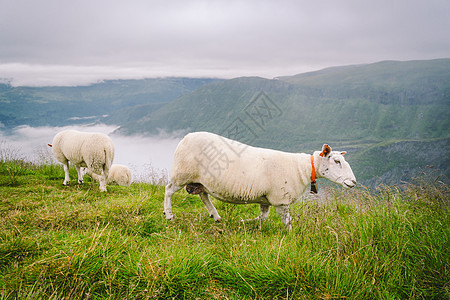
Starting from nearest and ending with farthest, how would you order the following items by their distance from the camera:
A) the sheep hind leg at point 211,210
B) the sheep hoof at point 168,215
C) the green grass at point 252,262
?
the green grass at point 252,262, the sheep hoof at point 168,215, the sheep hind leg at point 211,210

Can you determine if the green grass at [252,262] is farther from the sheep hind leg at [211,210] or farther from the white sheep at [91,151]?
the white sheep at [91,151]

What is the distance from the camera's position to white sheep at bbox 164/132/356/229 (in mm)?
5031

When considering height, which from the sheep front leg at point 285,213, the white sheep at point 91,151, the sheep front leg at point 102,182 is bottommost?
the sheep front leg at point 102,182

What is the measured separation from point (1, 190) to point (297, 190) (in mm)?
7333

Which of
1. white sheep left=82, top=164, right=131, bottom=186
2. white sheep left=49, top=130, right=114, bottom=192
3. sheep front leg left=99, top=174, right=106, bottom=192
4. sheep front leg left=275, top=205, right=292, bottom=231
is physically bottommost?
white sheep left=82, top=164, right=131, bottom=186

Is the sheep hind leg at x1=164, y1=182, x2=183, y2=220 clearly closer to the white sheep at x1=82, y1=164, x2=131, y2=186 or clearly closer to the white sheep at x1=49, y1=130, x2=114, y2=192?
the white sheep at x1=49, y1=130, x2=114, y2=192

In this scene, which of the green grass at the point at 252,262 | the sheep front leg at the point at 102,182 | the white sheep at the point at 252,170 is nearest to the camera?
the green grass at the point at 252,262

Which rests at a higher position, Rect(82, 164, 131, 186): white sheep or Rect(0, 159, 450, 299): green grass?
Rect(0, 159, 450, 299): green grass

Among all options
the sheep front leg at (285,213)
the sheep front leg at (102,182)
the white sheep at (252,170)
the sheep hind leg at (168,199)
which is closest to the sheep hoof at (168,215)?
the sheep hind leg at (168,199)

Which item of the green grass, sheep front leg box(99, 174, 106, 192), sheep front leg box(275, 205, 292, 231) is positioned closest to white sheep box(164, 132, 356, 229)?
sheep front leg box(275, 205, 292, 231)

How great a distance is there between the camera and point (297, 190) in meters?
5.16

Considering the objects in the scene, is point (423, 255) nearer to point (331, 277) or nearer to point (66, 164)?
point (331, 277)

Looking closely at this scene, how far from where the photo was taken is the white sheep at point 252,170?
5.03m

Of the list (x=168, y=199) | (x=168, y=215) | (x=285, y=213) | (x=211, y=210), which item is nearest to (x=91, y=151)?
(x=168, y=199)
